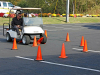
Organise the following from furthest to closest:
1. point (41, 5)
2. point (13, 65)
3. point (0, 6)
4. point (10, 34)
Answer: point (41, 5)
point (0, 6)
point (10, 34)
point (13, 65)

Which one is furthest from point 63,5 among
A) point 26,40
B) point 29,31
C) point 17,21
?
point 26,40

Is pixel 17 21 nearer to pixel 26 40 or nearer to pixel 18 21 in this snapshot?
pixel 18 21

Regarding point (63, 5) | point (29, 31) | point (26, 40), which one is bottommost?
point (26, 40)

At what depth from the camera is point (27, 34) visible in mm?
14781

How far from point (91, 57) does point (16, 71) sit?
12.1 ft

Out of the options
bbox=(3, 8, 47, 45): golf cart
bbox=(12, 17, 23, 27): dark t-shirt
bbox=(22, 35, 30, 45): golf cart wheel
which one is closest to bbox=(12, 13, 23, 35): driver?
bbox=(12, 17, 23, 27): dark t-shirt

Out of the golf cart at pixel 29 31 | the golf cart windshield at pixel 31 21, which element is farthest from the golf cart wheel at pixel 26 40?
the golf cart windshield at pixel 31 21

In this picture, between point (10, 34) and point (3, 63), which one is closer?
point (3, 63)

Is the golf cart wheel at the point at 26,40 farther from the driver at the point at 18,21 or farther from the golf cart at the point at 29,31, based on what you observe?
the driver at the point at 18,21

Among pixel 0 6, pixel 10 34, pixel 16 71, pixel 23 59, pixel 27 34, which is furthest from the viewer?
pixel 0 6

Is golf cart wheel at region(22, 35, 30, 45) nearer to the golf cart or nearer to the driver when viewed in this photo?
the golf cart

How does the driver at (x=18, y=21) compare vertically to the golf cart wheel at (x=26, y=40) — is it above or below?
above

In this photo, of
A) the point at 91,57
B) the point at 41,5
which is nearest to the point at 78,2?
the point at 41,5

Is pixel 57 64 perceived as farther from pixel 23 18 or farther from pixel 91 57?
pixel 23 18
